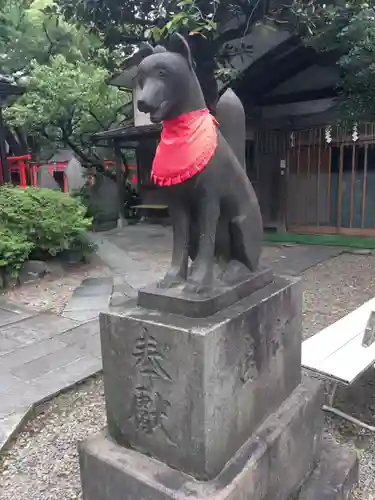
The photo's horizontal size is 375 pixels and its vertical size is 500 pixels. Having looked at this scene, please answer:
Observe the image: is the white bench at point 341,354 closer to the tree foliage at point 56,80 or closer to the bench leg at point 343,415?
the bench leg at point 343,415

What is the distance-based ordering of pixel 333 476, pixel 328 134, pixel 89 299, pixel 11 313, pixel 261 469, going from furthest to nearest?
pixel 328 134 < pixel 89 299 < pixel 11 313 < pixel 333 476 < pixel 261 469

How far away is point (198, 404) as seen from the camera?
6.16 feet

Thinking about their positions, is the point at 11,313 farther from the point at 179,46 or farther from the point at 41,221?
the point at 179,46

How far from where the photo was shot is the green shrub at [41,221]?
6.77 metres

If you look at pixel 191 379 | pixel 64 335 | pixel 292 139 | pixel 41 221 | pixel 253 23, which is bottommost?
pixel 64 335

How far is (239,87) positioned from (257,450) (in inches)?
332

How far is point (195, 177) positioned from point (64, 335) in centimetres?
333

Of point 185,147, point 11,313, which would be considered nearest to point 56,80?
point 11,313

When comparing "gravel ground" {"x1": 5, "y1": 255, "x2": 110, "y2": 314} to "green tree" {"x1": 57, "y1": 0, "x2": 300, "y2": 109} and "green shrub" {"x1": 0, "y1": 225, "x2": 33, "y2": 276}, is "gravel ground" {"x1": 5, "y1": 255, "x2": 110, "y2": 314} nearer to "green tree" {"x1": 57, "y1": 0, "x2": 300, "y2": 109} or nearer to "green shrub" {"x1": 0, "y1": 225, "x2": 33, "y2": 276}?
"green shrub" {"x1": 0, "y1": 225, "x2": 33, "y2": 276}

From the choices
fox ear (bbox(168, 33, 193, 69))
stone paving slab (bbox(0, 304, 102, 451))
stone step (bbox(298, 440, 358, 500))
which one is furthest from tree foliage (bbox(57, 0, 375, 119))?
stone step (bbox(298, 440, 358, 500))

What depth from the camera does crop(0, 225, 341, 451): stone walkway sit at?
352 cm

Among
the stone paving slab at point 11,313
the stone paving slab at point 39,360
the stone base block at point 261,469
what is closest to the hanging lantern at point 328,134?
the stone paving slab at point 39,360

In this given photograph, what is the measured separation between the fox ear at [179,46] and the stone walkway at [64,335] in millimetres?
1236

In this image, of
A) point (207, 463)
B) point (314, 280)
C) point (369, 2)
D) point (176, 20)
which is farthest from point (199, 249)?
point (369, 2)
